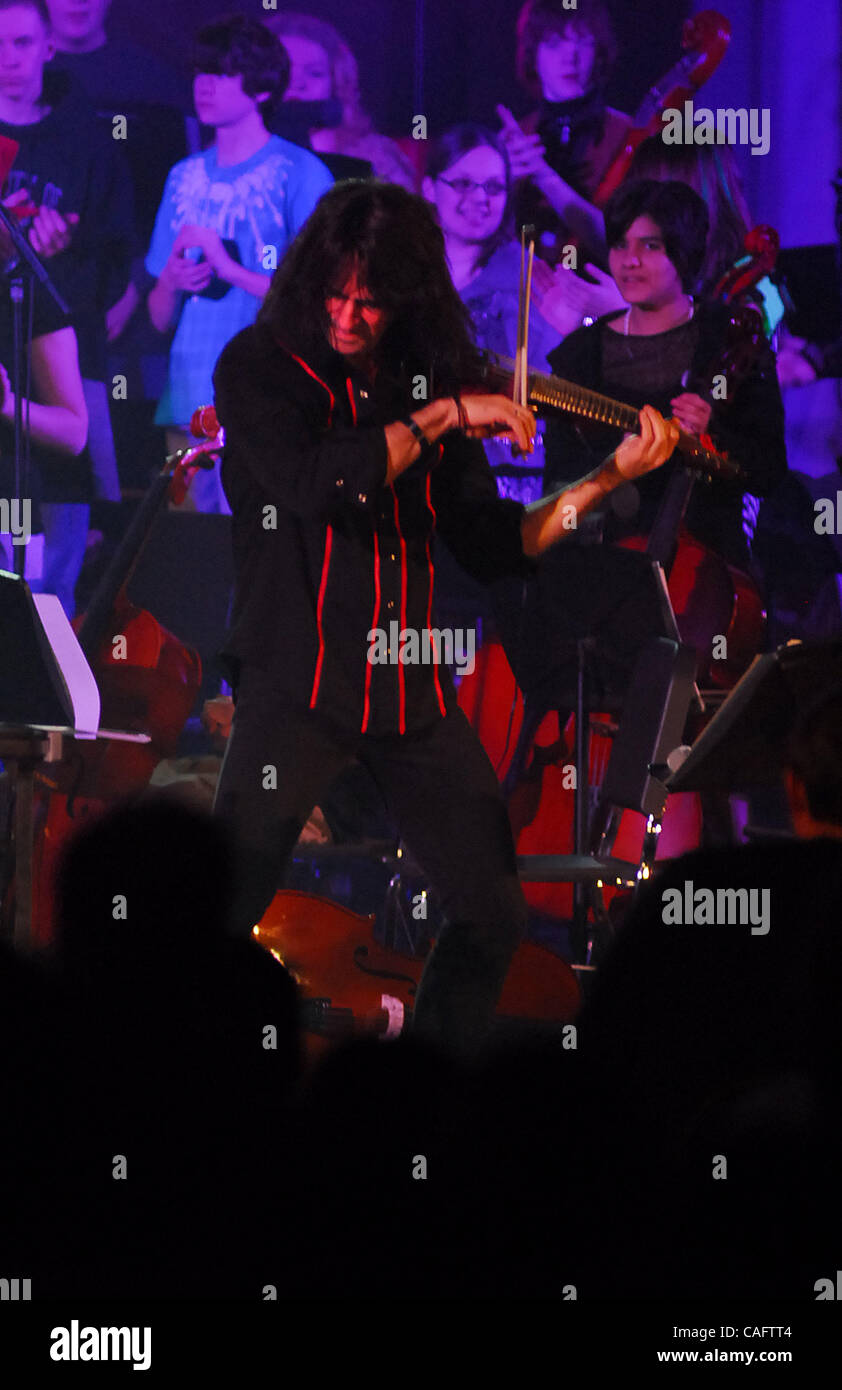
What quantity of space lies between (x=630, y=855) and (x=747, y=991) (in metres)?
3.76

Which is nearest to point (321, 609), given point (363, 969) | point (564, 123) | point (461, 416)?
point (461, 416)

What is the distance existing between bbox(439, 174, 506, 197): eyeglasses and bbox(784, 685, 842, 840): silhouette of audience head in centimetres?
481

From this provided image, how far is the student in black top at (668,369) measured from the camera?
5.01 m

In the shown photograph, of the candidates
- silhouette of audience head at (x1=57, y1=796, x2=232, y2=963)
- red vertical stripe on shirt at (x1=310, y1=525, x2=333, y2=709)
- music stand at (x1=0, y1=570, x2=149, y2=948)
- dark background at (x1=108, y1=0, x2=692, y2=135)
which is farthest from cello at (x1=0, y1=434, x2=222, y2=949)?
silhouette of audience head at (x1=57, y1=796, x2=232, y2=963)

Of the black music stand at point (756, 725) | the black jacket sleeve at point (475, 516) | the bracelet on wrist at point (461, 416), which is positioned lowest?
the black music stand at point (756, 725)

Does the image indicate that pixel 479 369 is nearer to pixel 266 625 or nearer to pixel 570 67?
pixel 266 625

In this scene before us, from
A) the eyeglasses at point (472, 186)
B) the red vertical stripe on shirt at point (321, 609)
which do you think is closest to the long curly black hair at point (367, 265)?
the red vertical stripe on shirt at point (321, 609)

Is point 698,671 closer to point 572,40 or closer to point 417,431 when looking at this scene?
point 417,431

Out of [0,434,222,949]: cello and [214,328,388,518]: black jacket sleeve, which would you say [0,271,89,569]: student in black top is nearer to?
[0,434,222,949]: cello

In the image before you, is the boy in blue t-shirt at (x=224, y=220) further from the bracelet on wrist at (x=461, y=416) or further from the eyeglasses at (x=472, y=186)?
the bracelet on wrist at (x=461, y=416)

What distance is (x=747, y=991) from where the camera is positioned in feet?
4.17

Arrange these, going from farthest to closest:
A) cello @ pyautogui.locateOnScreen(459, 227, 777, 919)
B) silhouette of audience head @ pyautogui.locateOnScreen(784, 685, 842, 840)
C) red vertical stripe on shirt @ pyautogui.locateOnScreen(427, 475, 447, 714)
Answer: cello @ pyautogui.locateOnScreen(459, 227, 777, 919) → red vertical stripe on shirt @ pyautogui.locateOnScreen(427, 475, 447, 714) → silhouette of audience head @ pyautogui.locateOnScreen(784, 685, 842, 840)

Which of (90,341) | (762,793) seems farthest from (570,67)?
(762,793)

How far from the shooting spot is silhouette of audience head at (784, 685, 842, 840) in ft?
4.72
